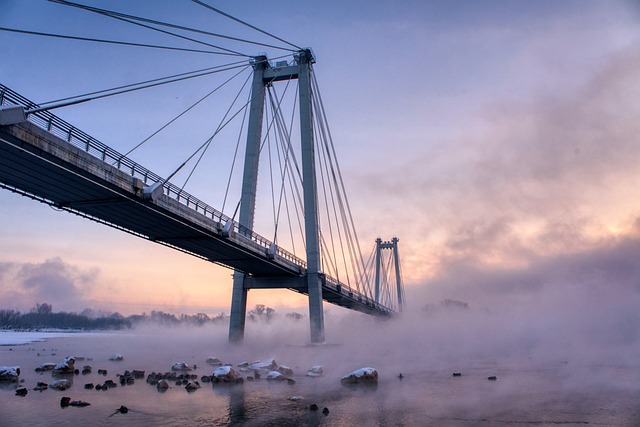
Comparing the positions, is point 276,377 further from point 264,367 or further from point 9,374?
point 9,374

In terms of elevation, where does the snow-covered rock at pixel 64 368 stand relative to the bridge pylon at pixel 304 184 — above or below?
below

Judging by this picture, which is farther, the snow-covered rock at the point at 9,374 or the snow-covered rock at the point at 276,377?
the snow-covered rock at the point at 276,377

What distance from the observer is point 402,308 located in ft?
443

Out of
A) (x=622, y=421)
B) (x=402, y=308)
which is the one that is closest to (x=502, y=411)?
(x=622, y=421)

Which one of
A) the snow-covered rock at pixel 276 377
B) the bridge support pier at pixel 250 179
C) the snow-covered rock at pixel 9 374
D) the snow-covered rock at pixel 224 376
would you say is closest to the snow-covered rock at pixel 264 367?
the snow-covered rock at pixel 276 377

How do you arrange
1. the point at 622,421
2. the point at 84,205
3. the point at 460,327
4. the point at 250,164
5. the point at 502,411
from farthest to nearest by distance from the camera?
the point at 460,327 < the point at 250,164 < the point at 84,205 < the point at 502,411 < the point at 622,421

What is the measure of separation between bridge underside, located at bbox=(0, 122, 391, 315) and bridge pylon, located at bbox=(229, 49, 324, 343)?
6544 millimetres

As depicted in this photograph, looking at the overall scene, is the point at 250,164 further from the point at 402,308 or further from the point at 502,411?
the point at 402,308

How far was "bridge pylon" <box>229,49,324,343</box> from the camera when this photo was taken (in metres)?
46.1

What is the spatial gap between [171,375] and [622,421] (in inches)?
806

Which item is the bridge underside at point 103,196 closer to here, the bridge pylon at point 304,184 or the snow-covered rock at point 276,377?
the bridge pylon at point 304,184

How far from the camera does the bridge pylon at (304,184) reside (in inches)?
1816

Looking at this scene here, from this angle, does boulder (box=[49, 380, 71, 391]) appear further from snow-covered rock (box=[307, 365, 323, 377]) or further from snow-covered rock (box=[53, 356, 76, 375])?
snow-covered rock (box=[307, 365, 323, 377])

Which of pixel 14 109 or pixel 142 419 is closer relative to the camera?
pixel 142 419
